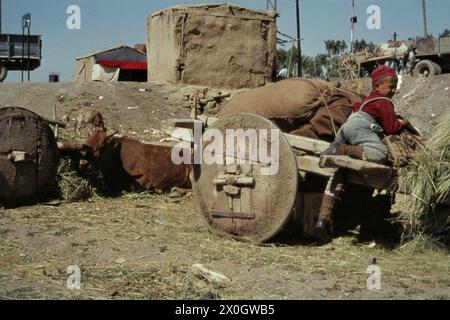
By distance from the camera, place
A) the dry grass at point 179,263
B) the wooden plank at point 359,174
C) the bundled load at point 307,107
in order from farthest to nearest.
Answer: the bundled load at point 307,107
the wooden plank at point 359,174
the dry grass at point 179,263

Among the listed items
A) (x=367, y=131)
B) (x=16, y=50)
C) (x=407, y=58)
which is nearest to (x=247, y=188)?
(x=367, y=131)

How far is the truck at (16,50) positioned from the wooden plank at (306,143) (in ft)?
64.0

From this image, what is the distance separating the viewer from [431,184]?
4.58 m

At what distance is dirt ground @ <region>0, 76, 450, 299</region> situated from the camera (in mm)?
4055

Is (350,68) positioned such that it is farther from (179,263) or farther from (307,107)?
(179,263)

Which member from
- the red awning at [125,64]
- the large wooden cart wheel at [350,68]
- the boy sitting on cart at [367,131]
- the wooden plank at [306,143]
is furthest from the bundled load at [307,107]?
the large wooden cart wheel at [350,68]

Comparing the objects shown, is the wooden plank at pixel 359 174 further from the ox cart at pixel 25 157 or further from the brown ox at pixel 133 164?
the ox cart at pixel 25 157

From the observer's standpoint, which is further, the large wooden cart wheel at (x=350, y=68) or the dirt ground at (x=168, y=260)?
the large wooden cart wheel at (x=350, y=68)

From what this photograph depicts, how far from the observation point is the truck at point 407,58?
2144cm

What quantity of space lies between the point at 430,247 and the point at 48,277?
10.1ft

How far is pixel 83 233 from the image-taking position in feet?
19.3

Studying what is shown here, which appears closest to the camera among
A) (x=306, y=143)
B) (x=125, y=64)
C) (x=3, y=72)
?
(x=306, y=143)

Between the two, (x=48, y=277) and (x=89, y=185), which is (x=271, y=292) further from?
(x=89, y=185)

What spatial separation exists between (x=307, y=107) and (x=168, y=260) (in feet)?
6.37
